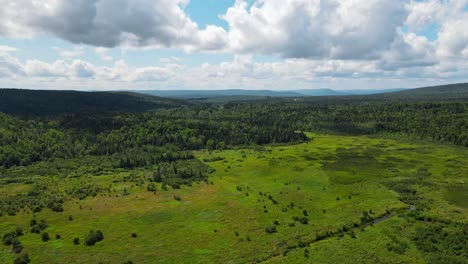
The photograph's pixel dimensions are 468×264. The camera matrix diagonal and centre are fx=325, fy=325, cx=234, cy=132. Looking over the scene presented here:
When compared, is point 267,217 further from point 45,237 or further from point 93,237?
point 45,237

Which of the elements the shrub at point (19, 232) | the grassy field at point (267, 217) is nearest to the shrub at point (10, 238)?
the shrub at point (19, 232)

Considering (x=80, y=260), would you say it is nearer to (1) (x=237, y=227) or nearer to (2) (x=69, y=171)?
(1) (x=237, y=227)

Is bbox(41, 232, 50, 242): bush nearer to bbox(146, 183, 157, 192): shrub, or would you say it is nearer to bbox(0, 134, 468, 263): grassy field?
bbox(0, 134, 468, 263): grassy field

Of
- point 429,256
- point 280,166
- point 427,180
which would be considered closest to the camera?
point 429,256

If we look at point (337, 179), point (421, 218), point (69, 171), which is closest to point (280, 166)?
point (337, 179)

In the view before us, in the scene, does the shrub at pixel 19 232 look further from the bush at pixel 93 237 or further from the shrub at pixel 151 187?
the shrub at pixel 151 187

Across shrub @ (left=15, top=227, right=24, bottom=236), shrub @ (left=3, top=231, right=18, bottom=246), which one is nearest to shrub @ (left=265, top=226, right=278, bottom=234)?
shrub @ (left=3, top=231, right=18, bottom=246)

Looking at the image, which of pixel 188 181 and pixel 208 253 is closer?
pixel 208 253
